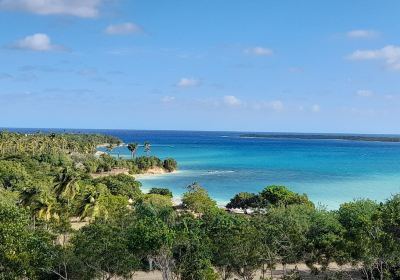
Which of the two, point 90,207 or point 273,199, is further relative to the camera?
point 273,199

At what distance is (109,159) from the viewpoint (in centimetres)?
12556

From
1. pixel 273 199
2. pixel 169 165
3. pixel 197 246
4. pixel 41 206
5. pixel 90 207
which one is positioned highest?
pixel 197 246

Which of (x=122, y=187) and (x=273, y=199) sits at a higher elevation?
(x=273, y=199)

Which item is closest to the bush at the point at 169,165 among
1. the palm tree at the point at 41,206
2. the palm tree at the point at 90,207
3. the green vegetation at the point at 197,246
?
the palm tree at the point at 90,207

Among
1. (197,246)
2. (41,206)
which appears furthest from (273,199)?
(197,246)

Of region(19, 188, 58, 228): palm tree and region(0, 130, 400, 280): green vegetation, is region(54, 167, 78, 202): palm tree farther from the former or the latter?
region(0, 130, 400, 280): green vegetation

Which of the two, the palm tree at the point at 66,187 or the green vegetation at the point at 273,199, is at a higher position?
the palm tree at the point at 66,187

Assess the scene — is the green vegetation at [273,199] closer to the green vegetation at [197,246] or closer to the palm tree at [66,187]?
the green vegetation at [197,246]

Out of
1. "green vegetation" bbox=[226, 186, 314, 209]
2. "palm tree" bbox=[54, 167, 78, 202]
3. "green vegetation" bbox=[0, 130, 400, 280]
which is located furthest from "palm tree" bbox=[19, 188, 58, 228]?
"green vegetation" bbox=[226, 186, 314, 209]

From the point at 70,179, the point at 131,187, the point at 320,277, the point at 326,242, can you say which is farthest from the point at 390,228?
the point at 131,187

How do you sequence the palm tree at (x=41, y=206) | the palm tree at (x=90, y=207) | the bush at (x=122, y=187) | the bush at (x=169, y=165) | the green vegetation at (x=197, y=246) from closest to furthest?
the green vegetation at (x=197, y=246)
the palm tree at (x=41, y=206)
the palm tree at (x=90, y=207)
the bush at (x=122, y=187)
the bush at (x=169, y=165)

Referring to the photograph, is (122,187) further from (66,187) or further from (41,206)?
(41,206)

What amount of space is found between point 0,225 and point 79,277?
319 inches

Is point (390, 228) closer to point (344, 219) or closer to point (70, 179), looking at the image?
point (344, 219)
